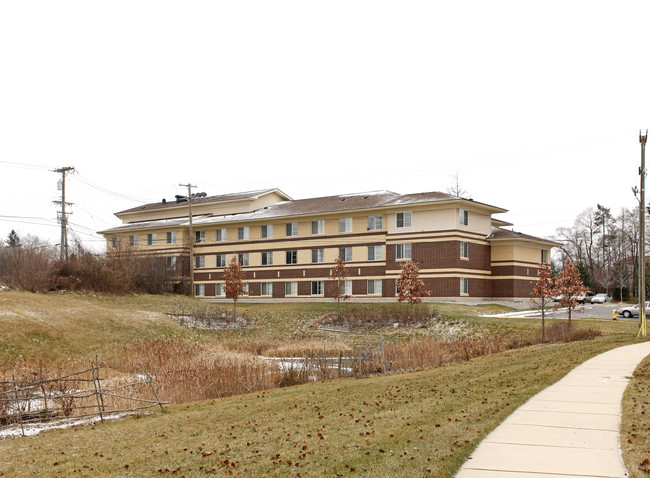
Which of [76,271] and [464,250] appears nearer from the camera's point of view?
[76,271]

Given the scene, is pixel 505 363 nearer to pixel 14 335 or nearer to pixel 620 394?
pixel 620 394

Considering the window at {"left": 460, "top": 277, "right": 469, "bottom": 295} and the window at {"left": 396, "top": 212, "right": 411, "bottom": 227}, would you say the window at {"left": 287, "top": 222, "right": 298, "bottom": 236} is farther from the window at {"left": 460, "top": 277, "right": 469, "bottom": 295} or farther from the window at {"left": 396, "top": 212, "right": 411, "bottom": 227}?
the window at {"left": 460, "top": 277, "right": 469, "bottom": 295}

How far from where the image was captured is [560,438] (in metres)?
9.74

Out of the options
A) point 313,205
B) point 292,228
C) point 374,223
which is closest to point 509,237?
point 374,223

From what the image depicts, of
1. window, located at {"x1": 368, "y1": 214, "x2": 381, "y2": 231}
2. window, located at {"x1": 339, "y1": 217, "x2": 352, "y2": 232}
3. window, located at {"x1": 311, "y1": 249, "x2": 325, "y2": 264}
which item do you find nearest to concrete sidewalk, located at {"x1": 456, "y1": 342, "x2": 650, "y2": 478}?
window, located at {"x1": 368, "y1": 214, "x2": 381, "y2": 231}

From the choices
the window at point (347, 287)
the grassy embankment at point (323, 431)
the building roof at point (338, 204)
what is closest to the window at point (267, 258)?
the building roof at point (338, 204)

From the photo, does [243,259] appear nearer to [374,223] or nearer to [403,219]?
[374,223]

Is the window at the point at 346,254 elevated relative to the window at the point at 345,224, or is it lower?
lower

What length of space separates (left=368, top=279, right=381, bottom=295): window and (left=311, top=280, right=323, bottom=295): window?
5394mm

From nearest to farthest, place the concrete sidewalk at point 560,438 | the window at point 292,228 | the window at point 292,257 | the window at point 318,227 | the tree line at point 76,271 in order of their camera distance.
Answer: the concrete sidewalk at point 560,438, the tree line at point 76,271, the window at point 318,227, the window at point 292,257, the window at point 292,228

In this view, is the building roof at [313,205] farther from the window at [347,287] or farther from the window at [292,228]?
the window at [347,287]

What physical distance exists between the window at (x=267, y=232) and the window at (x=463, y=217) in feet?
65.6

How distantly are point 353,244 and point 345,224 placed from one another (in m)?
2.16

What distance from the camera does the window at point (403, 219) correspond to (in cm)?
5516
